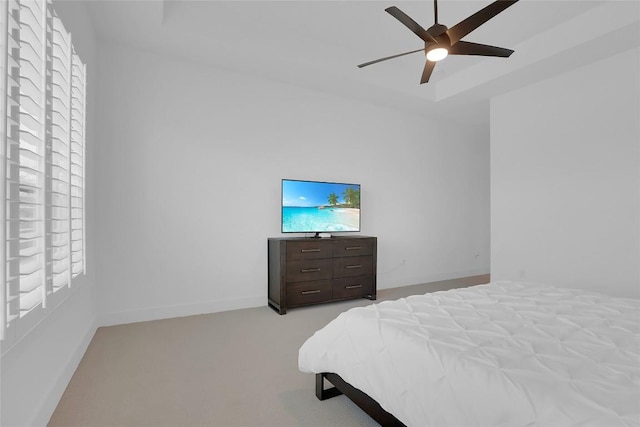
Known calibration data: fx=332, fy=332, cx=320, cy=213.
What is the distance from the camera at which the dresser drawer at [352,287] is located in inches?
159

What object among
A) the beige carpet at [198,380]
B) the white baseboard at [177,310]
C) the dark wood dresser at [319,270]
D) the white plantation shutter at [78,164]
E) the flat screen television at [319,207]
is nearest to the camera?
the beige carpet at [198,380]

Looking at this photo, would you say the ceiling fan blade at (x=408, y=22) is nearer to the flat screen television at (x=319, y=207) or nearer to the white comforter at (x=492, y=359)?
the white comforter at (x=492, y=359)

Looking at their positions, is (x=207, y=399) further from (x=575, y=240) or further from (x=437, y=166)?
(x=437, y=166)

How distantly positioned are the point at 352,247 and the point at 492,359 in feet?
9.46

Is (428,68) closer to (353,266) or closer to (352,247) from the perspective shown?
(352,247)

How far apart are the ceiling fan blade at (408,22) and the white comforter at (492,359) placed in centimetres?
173

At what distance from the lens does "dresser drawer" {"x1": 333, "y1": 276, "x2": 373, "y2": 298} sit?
4031mm

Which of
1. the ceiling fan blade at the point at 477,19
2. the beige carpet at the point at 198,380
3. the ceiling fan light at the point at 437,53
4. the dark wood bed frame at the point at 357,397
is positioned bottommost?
the beige carpet at the point at 198,380

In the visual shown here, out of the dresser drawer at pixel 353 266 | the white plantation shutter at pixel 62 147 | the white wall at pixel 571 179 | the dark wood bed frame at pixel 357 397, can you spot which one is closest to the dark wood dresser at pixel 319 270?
the dresser drawer at pixel 353 266

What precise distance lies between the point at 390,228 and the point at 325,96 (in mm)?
2130

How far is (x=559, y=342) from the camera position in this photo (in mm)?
1421

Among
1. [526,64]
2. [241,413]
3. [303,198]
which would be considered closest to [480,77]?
[526,64]

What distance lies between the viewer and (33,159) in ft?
4.83

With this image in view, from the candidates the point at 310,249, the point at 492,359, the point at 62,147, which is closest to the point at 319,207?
the point at 310,249
